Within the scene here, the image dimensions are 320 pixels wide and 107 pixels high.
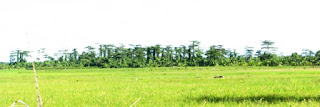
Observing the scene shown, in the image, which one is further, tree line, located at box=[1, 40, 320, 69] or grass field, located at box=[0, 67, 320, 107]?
tree line, located at box=[1, 40, 320, 69]

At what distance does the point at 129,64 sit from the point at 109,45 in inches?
512

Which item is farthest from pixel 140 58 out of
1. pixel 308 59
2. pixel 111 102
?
pixel 111 102

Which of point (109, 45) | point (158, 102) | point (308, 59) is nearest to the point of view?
point (158, 102)

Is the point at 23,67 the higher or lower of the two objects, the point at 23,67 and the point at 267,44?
the lower

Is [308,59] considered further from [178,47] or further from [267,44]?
[178,47]

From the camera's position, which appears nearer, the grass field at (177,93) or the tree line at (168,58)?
the grass field at (177,93)

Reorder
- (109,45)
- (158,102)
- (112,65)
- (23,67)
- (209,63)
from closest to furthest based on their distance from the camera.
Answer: (158,102) → (209,63) → (112,65) → (23,67) → (109,45)

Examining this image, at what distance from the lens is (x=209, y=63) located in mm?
65812

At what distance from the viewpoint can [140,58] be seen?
80.2 m

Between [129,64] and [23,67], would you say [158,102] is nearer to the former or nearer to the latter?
[129,64]

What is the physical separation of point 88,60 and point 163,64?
57.6 ft

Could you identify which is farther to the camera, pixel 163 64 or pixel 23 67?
pixel 23 67

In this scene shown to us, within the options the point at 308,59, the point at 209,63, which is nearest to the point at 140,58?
the point at 209,63

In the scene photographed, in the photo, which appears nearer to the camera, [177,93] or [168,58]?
[177,93]
